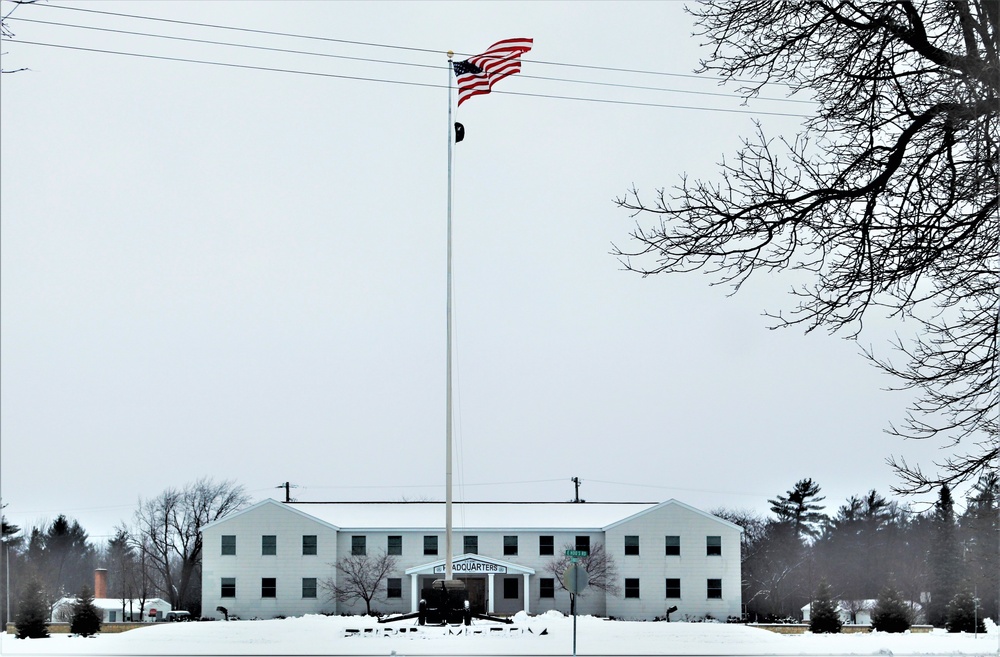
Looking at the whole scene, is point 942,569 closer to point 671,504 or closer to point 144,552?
point 671,504

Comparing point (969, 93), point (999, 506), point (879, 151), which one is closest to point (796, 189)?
point (879, 151)

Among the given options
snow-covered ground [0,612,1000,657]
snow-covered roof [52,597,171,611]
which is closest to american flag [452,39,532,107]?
snow-covered ground [0,612,1000,657]

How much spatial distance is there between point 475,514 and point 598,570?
8642 millimetres

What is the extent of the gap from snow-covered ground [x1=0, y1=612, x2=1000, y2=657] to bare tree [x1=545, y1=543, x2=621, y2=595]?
1847cm

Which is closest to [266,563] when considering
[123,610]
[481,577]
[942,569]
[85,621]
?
[481,577]

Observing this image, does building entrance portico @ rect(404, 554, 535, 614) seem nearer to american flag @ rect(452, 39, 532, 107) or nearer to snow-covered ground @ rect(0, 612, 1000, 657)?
snow-covered ground @ rect(0, 612, 1000, 657)

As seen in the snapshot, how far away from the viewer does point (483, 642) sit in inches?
1154

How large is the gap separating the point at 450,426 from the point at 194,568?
54.3 meters

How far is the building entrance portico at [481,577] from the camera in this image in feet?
186

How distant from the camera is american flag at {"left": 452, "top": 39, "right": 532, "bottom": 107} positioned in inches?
1142

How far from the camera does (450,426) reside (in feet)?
110

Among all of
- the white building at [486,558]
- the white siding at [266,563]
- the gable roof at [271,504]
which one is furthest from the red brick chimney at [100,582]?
the gable roof at [271,504]

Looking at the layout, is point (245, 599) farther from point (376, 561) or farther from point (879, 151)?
point (879, 151)

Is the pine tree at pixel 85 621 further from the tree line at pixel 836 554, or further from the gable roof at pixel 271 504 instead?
the tree line at pixel 836 554
